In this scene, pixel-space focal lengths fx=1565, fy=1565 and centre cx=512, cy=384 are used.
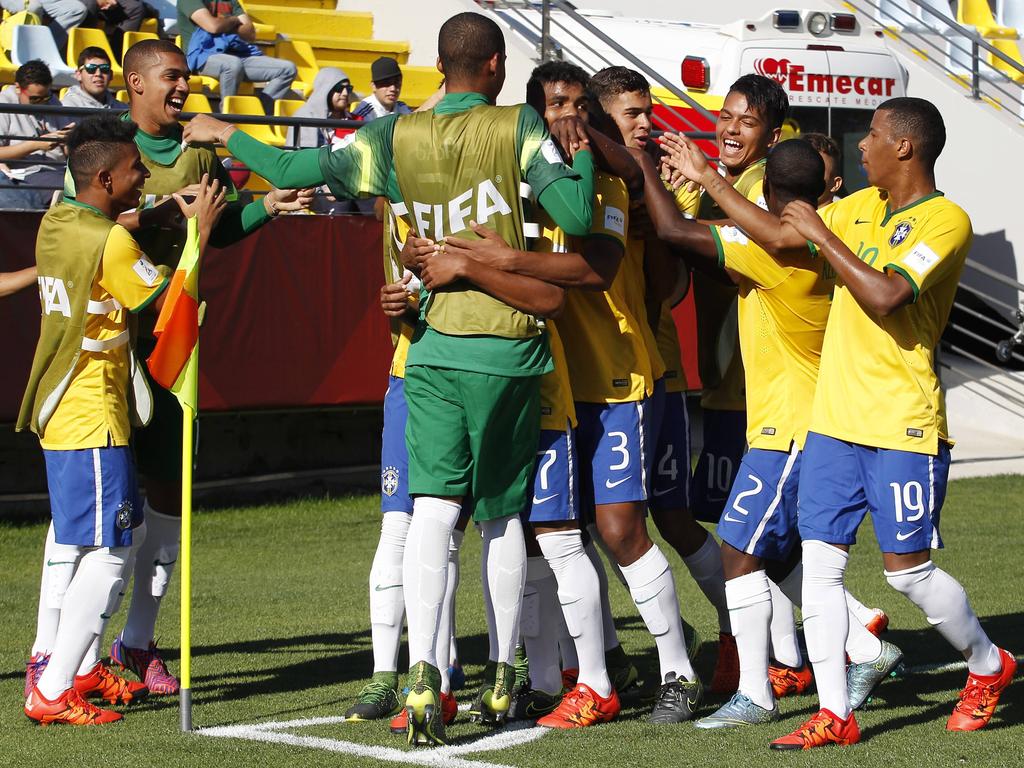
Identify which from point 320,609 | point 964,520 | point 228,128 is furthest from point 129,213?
point 964,520

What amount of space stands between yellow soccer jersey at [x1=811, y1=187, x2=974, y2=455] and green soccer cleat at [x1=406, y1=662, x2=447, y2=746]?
155 cm

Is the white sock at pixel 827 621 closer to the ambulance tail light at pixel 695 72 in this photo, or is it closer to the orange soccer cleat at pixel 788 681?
the orange soccer cleat at pixel 788 681

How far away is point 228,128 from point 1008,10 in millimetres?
19206

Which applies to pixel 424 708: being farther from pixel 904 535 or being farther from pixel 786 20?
pixel 786 20

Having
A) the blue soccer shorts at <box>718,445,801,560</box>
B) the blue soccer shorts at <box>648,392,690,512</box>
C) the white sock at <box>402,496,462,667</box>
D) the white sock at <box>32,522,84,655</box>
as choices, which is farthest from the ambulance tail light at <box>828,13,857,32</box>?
the white sock at <box>32,522,84,655</box>

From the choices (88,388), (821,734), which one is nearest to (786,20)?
(88,388)

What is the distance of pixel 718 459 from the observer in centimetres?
654

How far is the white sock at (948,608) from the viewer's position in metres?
5.22

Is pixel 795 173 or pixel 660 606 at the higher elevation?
pixel 795 173

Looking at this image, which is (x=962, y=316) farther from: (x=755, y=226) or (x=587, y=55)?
(x=755, y=226)

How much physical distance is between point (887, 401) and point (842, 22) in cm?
1150

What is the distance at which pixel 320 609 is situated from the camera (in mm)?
8258

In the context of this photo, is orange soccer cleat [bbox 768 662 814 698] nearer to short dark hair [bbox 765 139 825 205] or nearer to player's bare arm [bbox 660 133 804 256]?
player's bare arm [bbox 660 133 804 256]

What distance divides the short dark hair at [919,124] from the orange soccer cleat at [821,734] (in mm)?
1899
